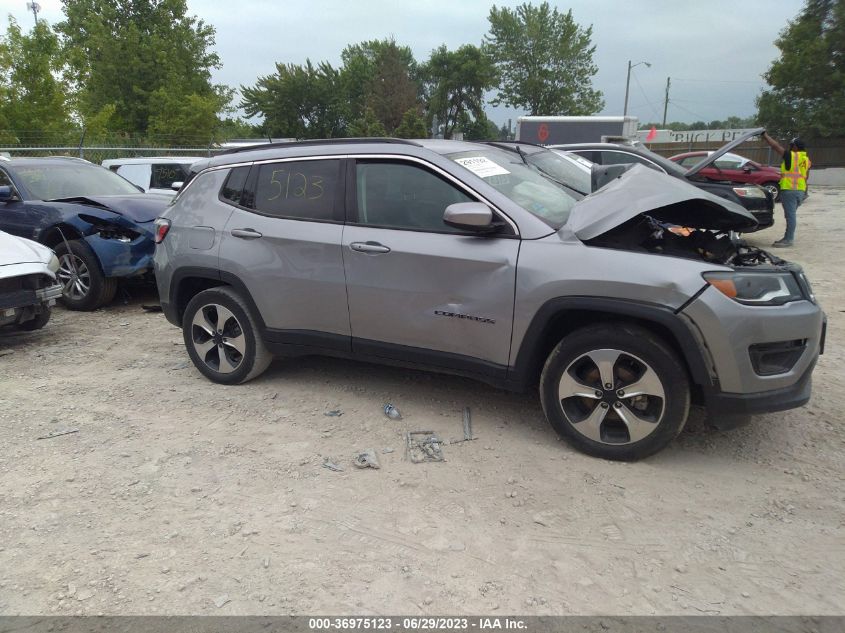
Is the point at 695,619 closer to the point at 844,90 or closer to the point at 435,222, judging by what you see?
the point at 435,222

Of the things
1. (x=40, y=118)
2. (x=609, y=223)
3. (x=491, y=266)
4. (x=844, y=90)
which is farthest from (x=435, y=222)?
(x=844, y=90)

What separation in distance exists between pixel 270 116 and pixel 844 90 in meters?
44.3

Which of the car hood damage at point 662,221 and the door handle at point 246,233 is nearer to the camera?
the car hood damage at point 662,221

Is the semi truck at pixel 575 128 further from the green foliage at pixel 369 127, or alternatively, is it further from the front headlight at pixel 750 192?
the green foliage at pixel 369 127

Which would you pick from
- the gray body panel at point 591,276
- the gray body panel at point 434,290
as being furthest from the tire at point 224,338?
the gray body panel at point 591,276

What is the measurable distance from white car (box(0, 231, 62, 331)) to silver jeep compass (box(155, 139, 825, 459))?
1900 millimetres

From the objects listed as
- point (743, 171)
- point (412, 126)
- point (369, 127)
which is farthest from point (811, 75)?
point (369, 127)

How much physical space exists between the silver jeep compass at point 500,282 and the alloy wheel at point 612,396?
0.01 m

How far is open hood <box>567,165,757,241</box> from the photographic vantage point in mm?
3338

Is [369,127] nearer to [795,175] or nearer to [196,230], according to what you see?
[795,175]

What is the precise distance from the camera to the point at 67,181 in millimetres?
7906

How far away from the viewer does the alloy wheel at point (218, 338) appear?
4.61 m

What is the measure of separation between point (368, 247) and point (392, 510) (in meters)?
1.65

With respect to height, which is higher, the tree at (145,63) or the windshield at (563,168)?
the tree at (145,63)
